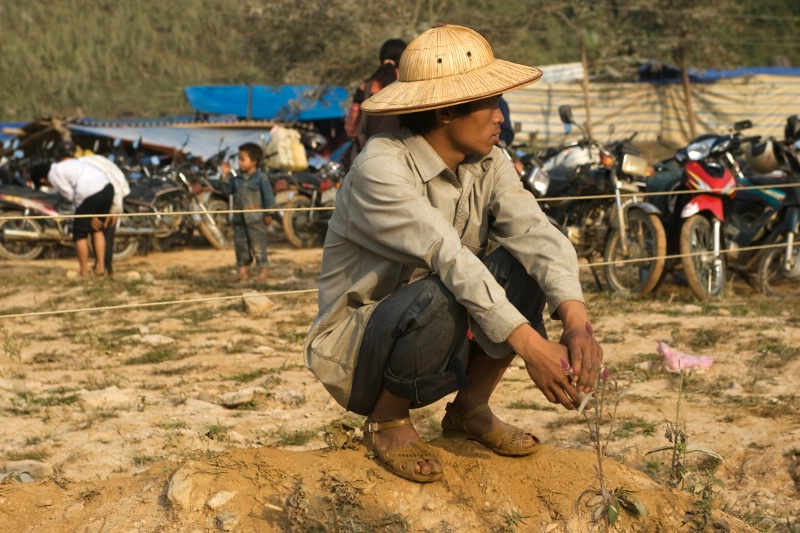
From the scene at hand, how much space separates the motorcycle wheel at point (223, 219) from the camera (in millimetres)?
12367

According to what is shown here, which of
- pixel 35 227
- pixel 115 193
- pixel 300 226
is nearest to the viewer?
pixel 115 193

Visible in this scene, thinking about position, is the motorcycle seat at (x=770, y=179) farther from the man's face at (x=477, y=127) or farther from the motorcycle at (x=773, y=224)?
the man's face at (x=477, y=127)

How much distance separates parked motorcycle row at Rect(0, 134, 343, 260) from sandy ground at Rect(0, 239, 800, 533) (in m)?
2.73

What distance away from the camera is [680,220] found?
23.6 ft

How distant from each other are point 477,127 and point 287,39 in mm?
20389

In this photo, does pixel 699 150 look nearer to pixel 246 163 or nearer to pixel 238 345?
pixel 238 345

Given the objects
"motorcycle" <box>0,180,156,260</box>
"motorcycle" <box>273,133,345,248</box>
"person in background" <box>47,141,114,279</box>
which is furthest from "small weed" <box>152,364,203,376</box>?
"motorcycle" <box>273,133,345,248</box>

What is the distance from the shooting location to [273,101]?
22297 millimetres

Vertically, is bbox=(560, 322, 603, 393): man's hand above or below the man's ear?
below

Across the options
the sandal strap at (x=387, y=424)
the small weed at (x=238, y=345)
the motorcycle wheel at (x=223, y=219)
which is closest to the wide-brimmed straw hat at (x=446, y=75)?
the sandal strap at (x=387, y=424)

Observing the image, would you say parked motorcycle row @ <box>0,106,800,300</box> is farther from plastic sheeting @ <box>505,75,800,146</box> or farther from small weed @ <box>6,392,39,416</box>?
plastic sheeting @ <box>505,75,800,146</box>

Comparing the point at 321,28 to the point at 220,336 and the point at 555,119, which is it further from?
the point at 220,336

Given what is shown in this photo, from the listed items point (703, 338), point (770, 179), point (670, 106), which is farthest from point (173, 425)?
point (670, 106)

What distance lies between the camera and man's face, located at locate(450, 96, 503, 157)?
2855mm
